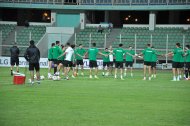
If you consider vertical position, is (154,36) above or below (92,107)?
above

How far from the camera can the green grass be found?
13266 millimetres

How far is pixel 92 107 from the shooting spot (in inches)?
633

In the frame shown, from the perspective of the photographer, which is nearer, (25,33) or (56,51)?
(56,51)

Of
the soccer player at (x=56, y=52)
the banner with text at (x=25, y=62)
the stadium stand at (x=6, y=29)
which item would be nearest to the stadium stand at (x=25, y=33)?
the stadium stand at (x=6, y=29)

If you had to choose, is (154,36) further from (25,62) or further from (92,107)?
(92,107)

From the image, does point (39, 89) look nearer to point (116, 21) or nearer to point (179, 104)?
point (179, 104)

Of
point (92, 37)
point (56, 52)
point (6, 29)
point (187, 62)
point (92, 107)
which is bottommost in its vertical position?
point (92, 107)

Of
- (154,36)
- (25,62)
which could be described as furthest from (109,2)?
(25,62)

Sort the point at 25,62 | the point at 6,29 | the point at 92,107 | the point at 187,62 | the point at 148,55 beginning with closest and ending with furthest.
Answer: the point at 92,107, the point at 148,55, the point at 187,62, the point at 25,62, the point at 6,29

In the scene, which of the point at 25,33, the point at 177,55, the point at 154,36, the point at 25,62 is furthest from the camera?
the point at 25,33

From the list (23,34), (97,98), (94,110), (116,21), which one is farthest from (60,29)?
(94,110)

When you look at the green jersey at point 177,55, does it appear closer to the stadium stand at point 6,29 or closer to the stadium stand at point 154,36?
the stadium stand at point 154,36

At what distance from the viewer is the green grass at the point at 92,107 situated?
43.5 ft

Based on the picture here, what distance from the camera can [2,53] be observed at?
1972 inches
